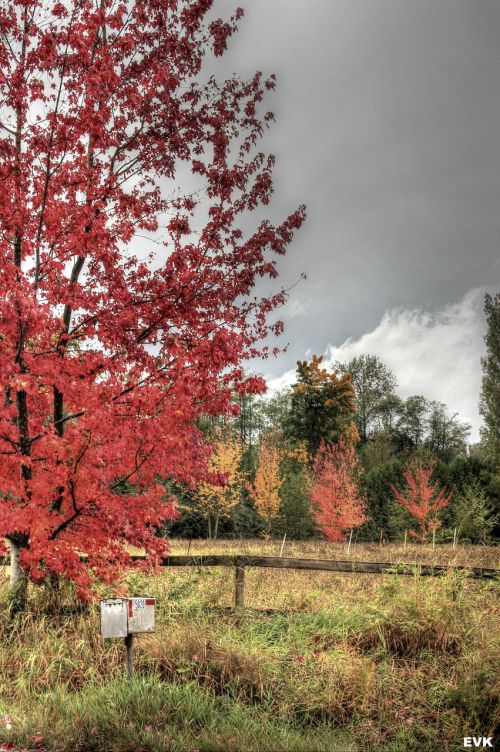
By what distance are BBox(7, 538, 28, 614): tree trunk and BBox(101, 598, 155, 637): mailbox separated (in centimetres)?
283

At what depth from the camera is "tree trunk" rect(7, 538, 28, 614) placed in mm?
7309

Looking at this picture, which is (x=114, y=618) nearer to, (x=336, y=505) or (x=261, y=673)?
(x=261, y=673)

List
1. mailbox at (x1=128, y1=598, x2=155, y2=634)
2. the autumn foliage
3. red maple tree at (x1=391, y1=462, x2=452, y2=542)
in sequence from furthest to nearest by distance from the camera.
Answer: the autumn foliage < red maple tree at (x1=391, y1=462, x2=452, y2=542) < mailbox at (x1=128, y1=598, x2=155, y2=634)

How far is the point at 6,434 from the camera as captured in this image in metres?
6.74

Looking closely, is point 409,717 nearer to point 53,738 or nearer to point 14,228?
point 53,738

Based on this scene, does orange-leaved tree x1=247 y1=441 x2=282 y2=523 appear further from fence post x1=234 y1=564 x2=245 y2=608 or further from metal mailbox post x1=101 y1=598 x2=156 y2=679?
metal mailbox post x1=101 y1=598 x2=156 y2=679

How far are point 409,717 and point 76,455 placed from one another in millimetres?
4307

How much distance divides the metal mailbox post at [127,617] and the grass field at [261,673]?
492 mm

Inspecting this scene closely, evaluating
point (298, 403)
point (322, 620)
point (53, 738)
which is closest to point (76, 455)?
point (53, 738)

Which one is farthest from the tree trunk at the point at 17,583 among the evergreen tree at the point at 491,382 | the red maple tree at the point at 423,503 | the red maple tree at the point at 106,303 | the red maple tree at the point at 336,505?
the evergreen tree at the point at 491,382

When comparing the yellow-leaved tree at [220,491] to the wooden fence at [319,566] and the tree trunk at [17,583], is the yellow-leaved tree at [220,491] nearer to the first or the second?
the wooden fence at [319,566]

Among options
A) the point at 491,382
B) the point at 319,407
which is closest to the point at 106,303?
the point at 491,382

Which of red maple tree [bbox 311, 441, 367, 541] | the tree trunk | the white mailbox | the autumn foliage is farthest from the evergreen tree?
the white mailbox

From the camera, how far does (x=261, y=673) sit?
5.86m
